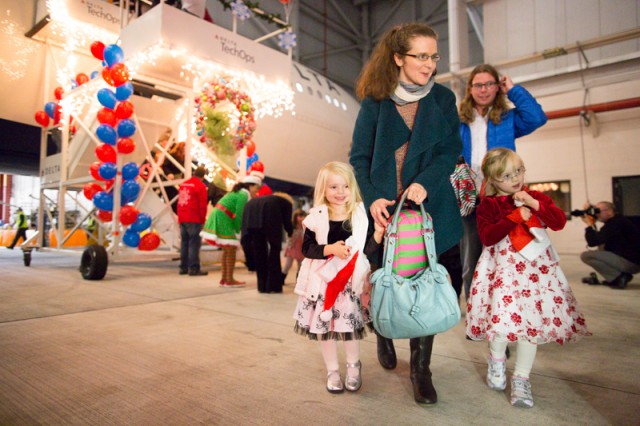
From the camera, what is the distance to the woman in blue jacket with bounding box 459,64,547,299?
2.47 meters

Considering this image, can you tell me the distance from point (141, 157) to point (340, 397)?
7152mm

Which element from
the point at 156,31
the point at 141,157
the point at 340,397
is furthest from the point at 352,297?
the point at 141,157

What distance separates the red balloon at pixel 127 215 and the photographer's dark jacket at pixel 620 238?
5971mm

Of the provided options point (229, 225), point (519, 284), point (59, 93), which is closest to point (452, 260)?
point (519, 284)

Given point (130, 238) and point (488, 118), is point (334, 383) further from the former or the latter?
point (130, 238)

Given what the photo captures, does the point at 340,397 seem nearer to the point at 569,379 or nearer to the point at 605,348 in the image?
the point at 569,379

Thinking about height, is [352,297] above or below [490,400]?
above

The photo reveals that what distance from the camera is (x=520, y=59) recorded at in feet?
31.7

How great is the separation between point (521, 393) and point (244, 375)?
1.22 meters

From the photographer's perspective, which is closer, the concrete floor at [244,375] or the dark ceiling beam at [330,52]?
the concrete floor at [244,375]

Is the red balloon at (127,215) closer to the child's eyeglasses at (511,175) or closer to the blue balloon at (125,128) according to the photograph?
the blue balloon at (125,128)

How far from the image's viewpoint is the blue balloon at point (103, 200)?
5.68m

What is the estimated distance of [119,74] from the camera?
5.48 meters

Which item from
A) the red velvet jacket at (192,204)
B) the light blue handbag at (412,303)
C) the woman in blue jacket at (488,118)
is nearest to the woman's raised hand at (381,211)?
the light blue handbag at (412,303)
